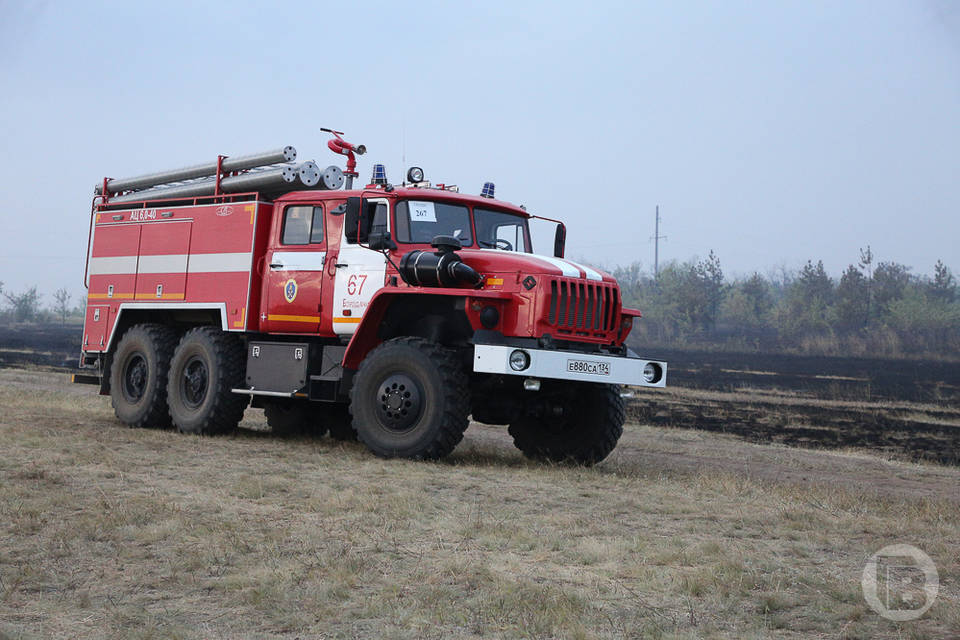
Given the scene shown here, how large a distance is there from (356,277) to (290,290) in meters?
1.19

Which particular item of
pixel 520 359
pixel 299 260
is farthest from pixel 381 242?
pixel 520 359

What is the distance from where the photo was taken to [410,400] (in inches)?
417

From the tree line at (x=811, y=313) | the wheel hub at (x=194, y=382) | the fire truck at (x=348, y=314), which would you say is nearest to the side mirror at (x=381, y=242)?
the fire truck at (x=348, y=314)

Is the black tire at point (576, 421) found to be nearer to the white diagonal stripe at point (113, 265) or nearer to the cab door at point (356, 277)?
the cab door at point (356, 277)

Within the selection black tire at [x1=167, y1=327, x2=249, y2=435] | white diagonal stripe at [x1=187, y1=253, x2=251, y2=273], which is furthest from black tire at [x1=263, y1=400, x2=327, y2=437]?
white diagonal stripe at [x1=187, y1=253, x2=251, y2=273]

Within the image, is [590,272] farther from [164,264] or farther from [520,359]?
[164,264]

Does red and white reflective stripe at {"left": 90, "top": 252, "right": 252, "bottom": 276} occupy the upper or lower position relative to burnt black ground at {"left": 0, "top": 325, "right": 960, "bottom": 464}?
upper

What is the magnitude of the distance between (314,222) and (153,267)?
10.6 ft

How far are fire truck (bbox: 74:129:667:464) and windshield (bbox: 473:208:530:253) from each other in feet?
0.06

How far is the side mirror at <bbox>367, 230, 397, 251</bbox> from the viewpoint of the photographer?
36.3 ft

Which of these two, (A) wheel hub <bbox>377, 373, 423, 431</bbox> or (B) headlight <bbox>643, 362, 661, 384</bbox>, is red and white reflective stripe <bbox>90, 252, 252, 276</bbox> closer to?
(A) wheel hub <bbox>377, 373, 423, 431</bbox>

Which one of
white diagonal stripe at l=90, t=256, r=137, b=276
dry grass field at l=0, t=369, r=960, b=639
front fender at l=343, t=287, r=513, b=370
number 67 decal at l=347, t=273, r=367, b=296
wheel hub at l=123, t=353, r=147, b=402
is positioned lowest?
dry grass field at l=0, t=369, r=960, b=639

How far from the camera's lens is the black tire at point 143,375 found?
14.0 metres

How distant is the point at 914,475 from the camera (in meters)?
12.5
